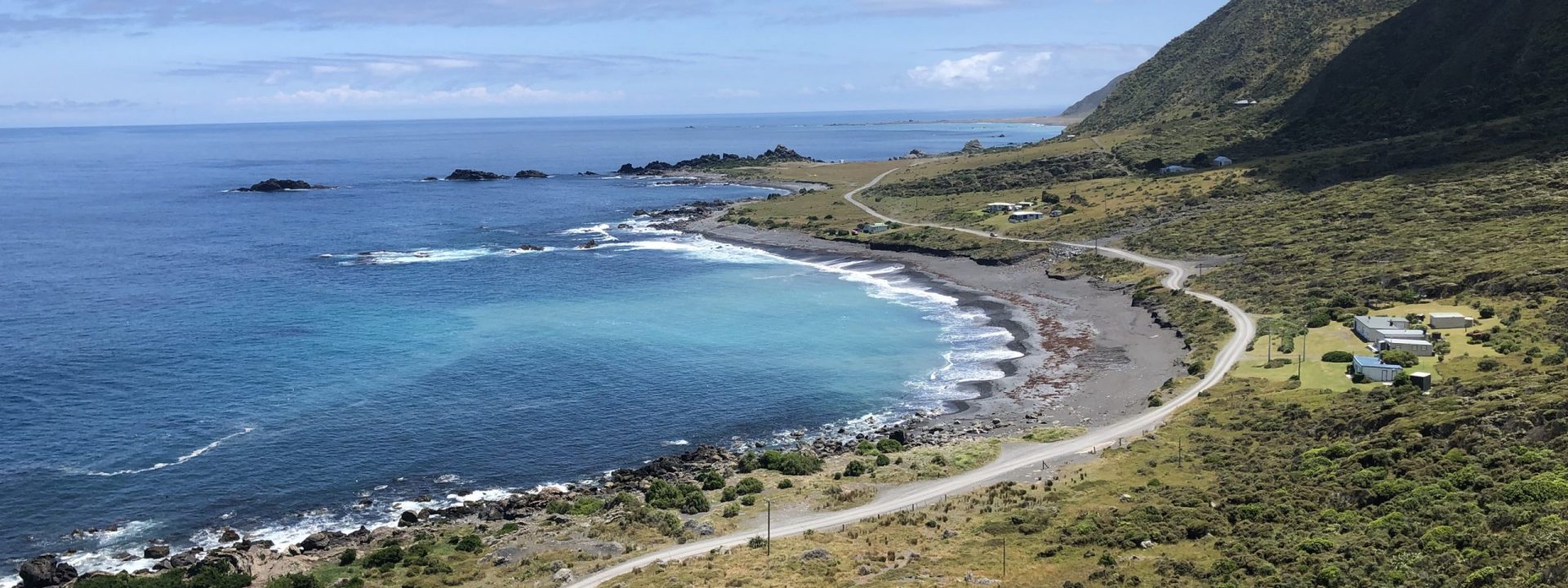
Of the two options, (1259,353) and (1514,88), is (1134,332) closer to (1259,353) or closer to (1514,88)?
(1259,353)

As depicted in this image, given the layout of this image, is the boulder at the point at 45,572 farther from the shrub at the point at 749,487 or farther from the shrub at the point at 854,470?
the shrub at the point at 854,470

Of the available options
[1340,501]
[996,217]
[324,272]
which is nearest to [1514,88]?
[996,217]

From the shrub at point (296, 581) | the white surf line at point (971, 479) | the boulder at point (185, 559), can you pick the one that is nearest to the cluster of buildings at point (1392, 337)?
the white surf line at point (971, 479)

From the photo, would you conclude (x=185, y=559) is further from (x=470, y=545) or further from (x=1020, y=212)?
(x=1020, y=212)

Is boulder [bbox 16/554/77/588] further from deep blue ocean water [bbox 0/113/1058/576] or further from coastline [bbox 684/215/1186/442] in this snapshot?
coastline [bbox 684/215/1186/442]

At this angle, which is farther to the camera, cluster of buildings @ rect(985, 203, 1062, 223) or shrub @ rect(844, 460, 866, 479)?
cluster of buildings @ rect(985, 203, 1062, 223)

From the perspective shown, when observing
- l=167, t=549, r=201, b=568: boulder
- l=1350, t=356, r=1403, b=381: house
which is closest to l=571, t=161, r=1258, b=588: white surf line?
l=1350, t=356, r=1403, b=381: house

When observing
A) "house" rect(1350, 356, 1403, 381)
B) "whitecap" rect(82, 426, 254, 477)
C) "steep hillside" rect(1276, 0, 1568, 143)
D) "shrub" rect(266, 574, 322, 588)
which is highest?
"steep hillside" rect(1276, 0, 1568, 143)
